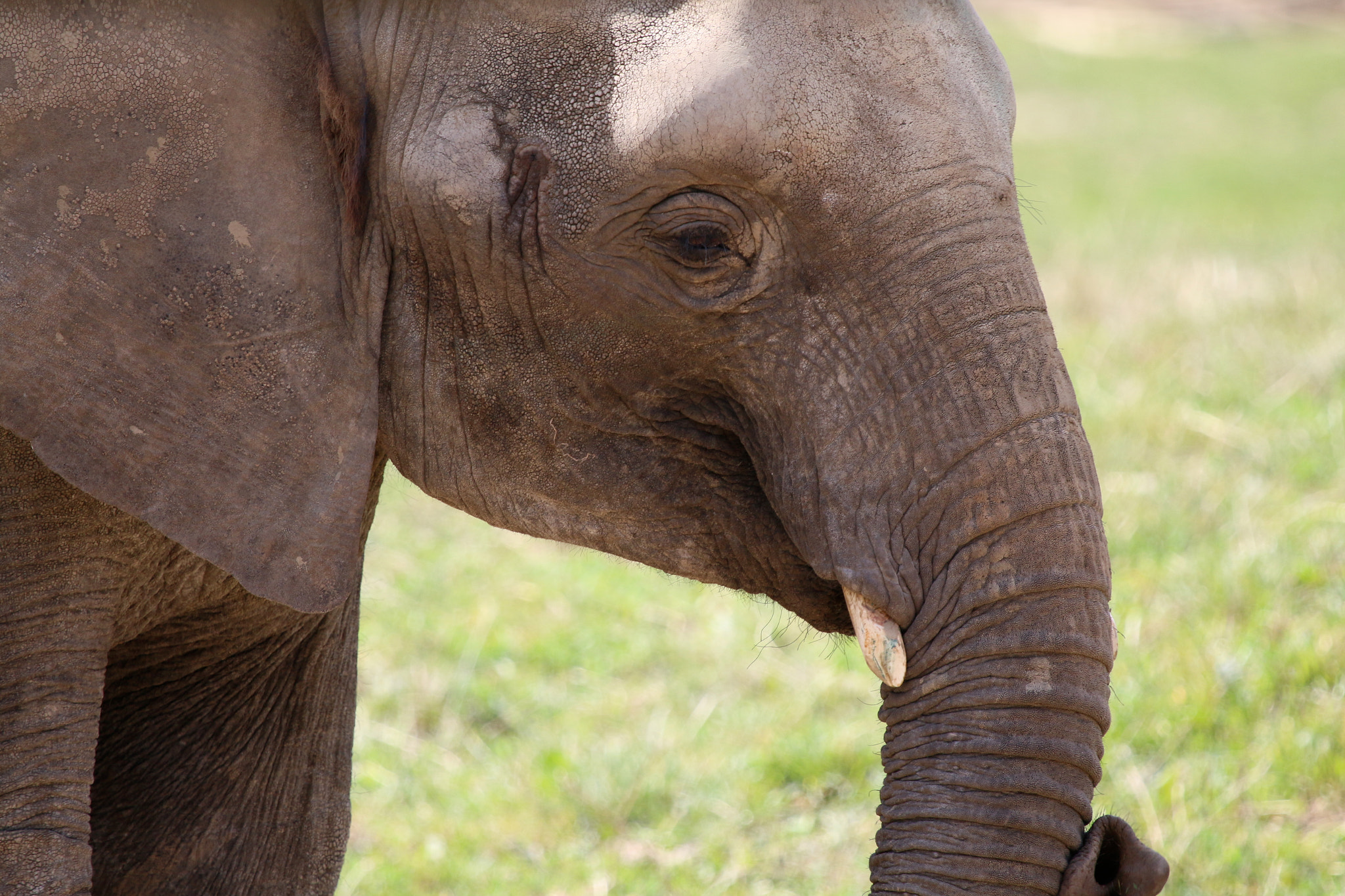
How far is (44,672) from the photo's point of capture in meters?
2.26

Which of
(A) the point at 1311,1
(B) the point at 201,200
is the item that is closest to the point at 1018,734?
(B) the point at 201,200

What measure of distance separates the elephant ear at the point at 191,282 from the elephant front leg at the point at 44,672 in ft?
0.62

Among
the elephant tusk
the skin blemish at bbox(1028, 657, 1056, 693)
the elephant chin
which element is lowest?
the elephant chin

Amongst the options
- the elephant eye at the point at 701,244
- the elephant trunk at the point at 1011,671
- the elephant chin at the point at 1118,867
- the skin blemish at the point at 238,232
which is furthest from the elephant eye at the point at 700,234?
the elephant chin at the point at 1118,867

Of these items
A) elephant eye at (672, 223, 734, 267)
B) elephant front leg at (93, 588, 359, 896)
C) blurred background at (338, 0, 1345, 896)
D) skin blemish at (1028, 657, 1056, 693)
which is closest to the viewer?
skin blemish at (1028, 657, 1056, 693)

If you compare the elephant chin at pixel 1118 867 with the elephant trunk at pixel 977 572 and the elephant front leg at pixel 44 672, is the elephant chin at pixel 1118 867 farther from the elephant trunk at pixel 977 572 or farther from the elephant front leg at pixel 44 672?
the elephant front leg at pixel 44 672

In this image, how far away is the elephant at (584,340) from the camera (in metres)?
2.08

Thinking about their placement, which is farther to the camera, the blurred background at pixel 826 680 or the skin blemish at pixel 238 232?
the blurred background at pixel 826 680

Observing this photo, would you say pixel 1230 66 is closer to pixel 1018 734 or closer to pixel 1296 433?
pixel 1296 433

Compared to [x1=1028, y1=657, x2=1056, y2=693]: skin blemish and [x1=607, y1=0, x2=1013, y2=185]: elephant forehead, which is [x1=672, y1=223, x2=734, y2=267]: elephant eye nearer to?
[x1=607, y1=0, x2=1013, y2=185]: elephant forehead

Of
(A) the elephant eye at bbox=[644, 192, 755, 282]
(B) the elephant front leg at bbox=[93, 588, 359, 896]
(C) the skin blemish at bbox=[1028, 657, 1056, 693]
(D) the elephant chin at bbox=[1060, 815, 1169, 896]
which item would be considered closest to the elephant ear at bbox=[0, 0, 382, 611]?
(A) the elephant eye at bbox=[644, 192, 755, 282]

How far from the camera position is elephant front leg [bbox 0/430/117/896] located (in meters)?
2.22

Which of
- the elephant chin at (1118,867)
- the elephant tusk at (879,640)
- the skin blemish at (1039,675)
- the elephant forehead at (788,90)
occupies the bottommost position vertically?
the elephant chin at (1118,867)

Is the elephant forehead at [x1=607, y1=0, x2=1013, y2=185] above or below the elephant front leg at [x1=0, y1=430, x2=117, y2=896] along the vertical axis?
above
